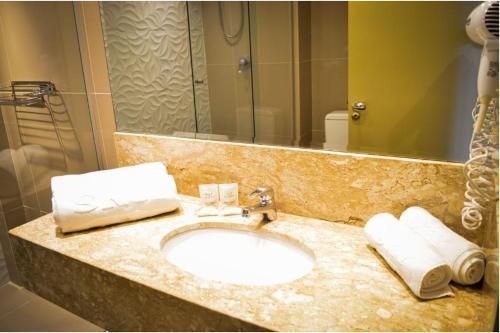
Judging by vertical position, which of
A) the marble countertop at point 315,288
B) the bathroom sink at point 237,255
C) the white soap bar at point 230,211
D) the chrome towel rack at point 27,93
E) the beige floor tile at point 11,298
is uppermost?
the chrome towel rack at point 27,93

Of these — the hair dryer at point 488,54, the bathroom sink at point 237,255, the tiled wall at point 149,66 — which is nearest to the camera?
the hair dryer at point 488,54

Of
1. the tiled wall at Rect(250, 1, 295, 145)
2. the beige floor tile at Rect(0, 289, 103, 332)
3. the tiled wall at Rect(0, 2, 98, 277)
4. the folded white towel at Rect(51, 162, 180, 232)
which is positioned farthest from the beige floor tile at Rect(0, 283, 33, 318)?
the tiled wall at Rect(250, 1, 295, 145)

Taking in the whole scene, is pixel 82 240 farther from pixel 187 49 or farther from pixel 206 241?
pixel 187 49

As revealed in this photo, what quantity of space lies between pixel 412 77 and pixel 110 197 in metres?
0.95

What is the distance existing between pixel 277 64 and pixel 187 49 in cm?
39

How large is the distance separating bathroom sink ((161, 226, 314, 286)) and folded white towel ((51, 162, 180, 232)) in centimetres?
14

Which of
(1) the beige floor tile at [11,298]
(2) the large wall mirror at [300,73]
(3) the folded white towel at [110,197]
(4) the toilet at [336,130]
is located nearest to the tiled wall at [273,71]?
(2) the large wall mirror at [300,73]

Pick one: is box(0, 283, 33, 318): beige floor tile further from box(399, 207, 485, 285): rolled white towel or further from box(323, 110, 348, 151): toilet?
box(399, 207, 485, 285): rolled white towel

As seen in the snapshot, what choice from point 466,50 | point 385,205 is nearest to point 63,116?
point 385,205

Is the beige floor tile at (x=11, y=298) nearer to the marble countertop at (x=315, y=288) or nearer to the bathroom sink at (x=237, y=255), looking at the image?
the marble countertop at (x=315, y=288)

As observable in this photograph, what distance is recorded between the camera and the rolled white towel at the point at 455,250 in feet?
2.62

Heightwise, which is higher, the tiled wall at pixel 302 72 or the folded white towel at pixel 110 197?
the tiled wall at pixel 302 72

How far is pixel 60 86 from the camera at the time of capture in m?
1.55

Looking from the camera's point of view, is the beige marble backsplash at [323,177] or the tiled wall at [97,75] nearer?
the beige marble backsplash at [323,177]
